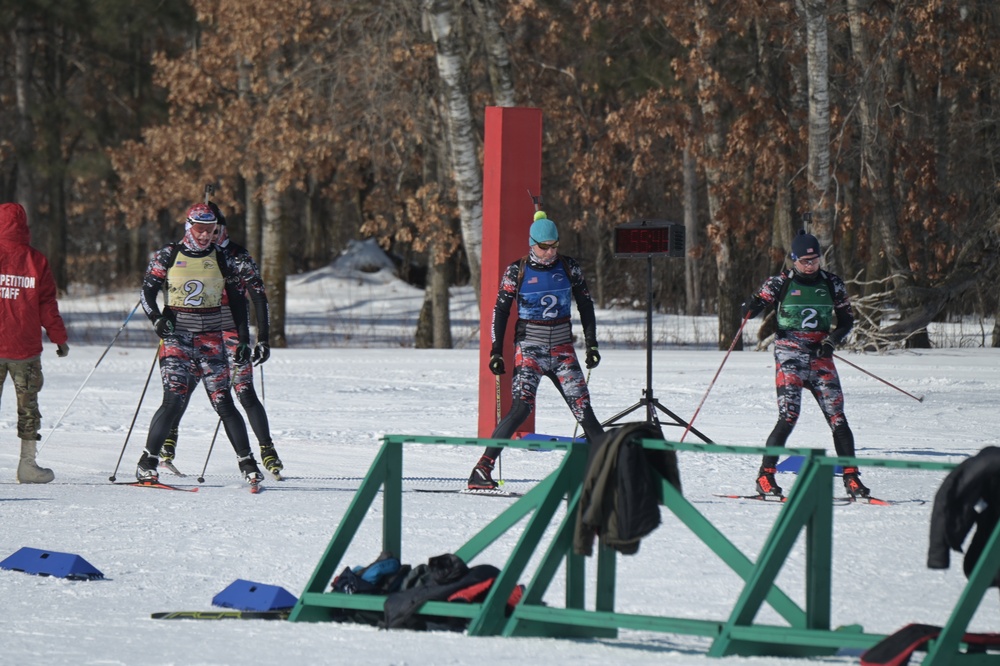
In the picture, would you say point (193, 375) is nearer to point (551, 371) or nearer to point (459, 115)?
point (551, 371)

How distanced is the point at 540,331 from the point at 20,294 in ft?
11.7

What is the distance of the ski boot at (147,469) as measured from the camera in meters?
10.8

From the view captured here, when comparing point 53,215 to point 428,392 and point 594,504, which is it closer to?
point 428,392

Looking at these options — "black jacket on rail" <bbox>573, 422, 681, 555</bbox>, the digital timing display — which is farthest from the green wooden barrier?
the digital timing display

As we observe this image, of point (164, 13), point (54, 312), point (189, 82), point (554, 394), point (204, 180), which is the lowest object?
point (554, 394)

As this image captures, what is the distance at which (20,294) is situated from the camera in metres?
10.6

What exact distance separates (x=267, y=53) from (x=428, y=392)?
9492mm

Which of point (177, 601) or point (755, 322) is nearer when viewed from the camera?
point (177, 601)

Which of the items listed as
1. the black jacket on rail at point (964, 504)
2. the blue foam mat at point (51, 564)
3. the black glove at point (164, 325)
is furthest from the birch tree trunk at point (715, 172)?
the black jacket on rail at point (964, 504)

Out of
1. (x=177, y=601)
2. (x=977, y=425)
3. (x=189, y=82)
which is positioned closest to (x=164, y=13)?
(x=189, y=82)

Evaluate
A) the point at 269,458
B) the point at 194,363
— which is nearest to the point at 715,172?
the point at 269,458

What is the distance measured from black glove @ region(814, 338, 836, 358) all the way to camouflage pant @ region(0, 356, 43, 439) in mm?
5307

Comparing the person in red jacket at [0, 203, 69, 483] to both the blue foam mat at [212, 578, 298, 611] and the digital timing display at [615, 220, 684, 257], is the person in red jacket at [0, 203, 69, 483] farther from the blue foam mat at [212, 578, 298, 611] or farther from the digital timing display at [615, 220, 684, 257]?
the digital timing display at [615, 220, 684, 257]

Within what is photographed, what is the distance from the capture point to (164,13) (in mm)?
31219
